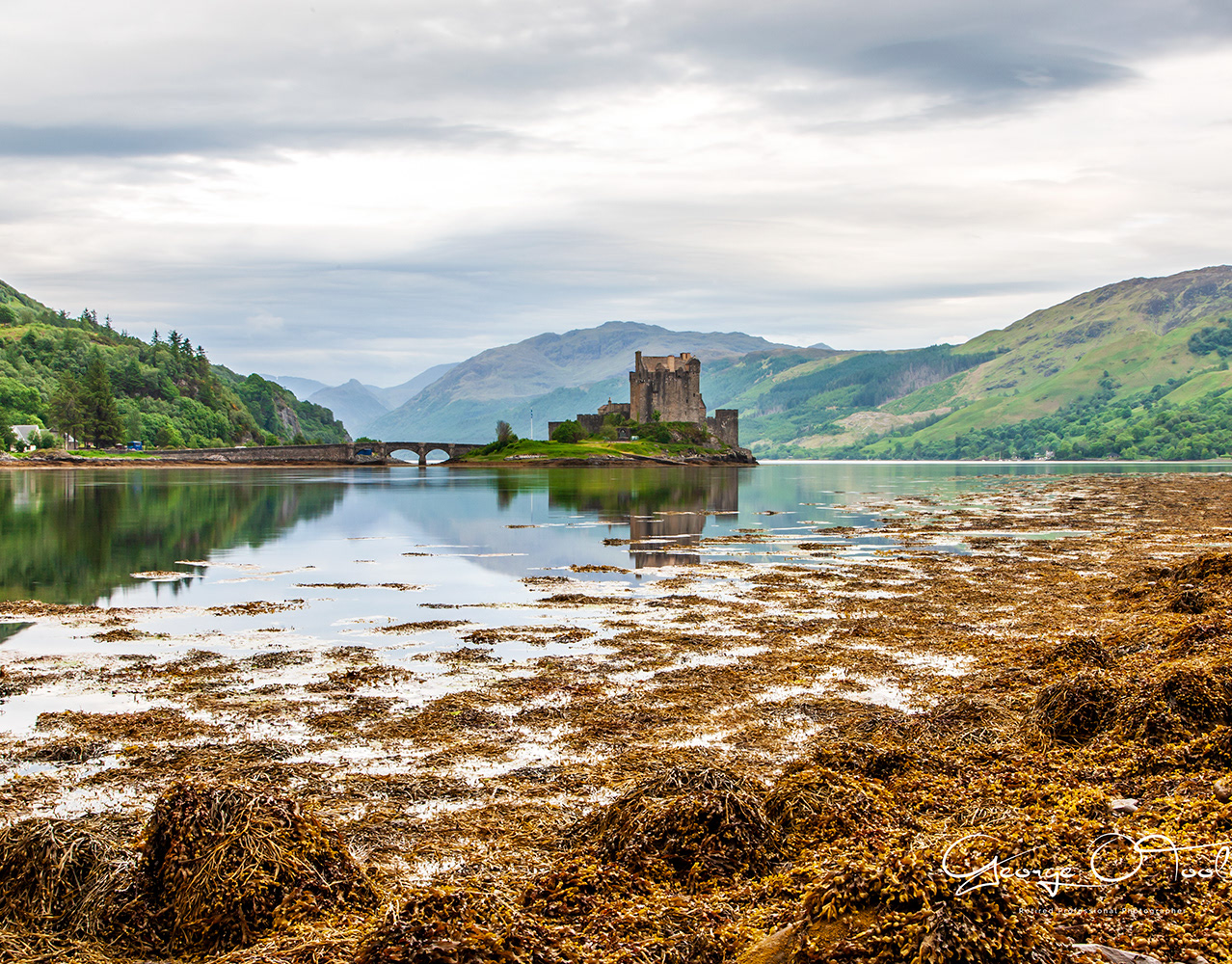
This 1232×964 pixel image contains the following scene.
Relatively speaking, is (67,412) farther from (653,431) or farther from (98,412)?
(653,431)

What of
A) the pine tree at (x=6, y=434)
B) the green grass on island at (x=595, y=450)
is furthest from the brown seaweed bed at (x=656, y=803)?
the pine tree at (x=6, y=434)

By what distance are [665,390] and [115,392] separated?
9511 centimetres

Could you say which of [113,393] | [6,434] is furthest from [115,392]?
[6,434]

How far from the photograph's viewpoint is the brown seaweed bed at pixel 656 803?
4.73 meters

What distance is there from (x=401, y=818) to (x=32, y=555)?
22.4 metres

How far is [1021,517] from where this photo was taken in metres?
41.0

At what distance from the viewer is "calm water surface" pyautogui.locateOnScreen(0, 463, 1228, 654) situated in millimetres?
17984

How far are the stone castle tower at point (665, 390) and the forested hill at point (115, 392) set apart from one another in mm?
75572

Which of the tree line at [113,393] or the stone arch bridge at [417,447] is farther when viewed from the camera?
the stone arch bridge at [417,447]

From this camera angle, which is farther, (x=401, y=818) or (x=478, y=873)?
(x=401, y=818)

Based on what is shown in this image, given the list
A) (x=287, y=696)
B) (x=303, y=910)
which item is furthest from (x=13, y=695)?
(x=303, y=910)

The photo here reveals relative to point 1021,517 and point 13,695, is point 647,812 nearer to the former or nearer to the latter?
point 13,695

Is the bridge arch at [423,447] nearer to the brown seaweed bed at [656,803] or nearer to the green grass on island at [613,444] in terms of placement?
the green grass on island at [613,444]

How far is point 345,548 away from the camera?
29.5m
